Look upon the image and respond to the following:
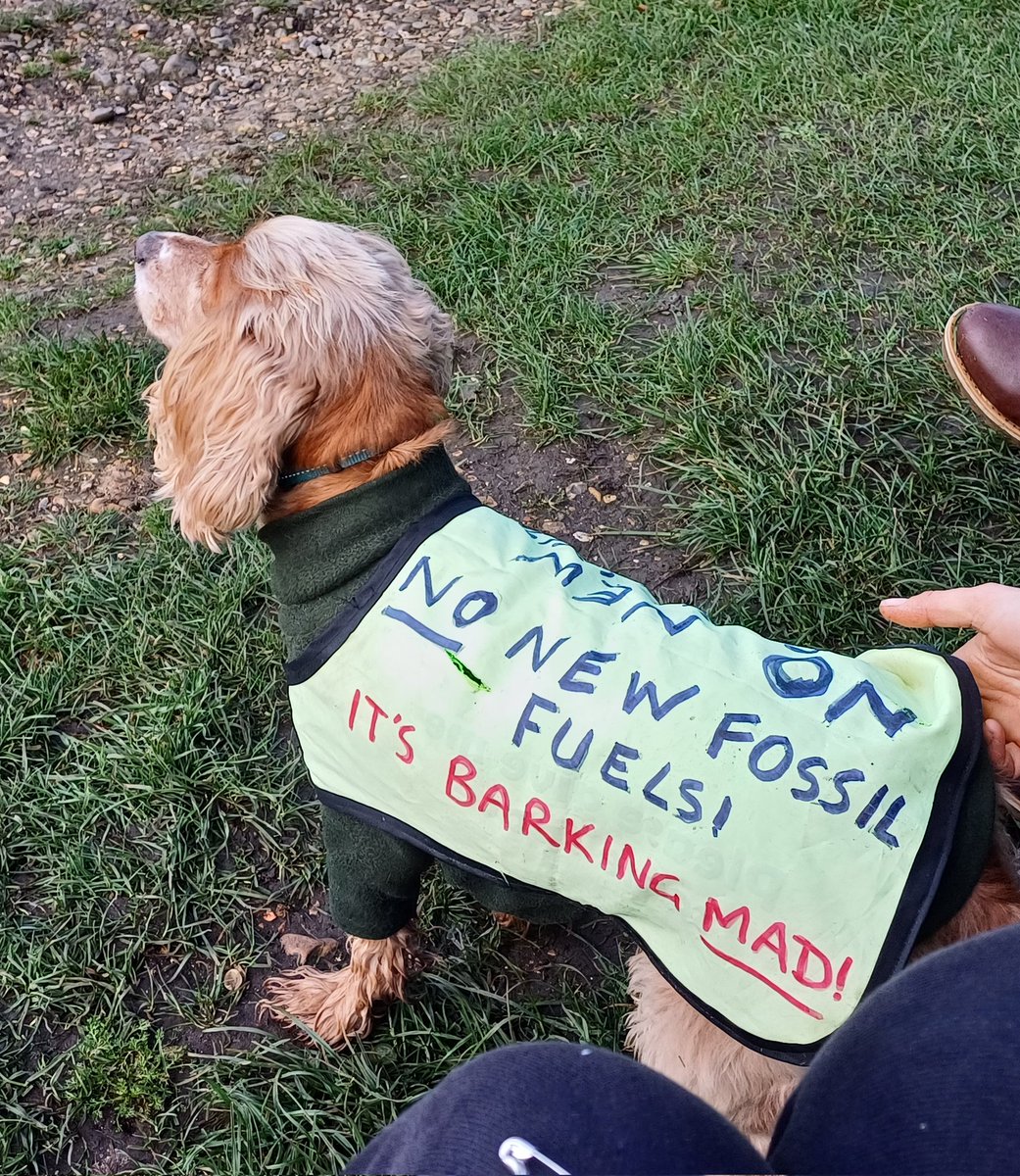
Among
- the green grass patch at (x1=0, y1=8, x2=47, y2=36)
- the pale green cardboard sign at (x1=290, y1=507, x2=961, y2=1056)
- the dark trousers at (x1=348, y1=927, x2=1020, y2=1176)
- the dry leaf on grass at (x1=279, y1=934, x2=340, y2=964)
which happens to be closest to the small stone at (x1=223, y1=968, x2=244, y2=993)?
the dry leaf on grass at (x1=279, y1=934, x2=340, y2=964)

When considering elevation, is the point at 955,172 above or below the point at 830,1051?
below

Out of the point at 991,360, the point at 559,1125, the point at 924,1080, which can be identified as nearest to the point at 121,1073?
the point at 559,1125

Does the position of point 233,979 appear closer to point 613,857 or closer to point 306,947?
point 306,947

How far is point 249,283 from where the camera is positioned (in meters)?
2.21

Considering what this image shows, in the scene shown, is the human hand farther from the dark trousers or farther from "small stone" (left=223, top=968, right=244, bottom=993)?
"small stone" (left=223, top=968, right=244, bottom=993)

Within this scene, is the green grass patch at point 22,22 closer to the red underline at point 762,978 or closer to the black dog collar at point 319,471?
the black dog collar at point 319,471

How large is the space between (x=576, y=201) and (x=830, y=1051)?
4348mm

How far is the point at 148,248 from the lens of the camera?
7.95 ft

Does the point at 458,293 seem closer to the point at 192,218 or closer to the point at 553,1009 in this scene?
the point at 192,218

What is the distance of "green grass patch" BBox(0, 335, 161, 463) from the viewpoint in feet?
12.8

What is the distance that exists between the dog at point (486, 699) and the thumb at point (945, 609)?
0.21 m

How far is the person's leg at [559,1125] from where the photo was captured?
982 mm

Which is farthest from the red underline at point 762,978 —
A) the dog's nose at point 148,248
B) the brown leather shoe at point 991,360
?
the brown leather shoe at point 991,360

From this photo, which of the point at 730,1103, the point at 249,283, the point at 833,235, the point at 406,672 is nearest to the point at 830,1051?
the point at 730,1103
